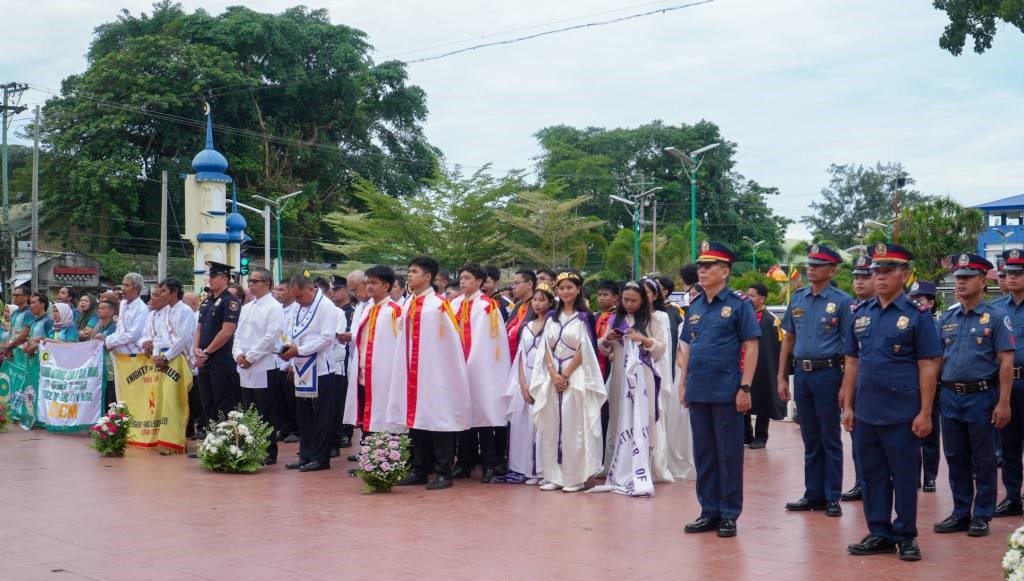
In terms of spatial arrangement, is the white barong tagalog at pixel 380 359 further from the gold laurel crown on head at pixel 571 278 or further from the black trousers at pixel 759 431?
the black trousers at pixel 759 431

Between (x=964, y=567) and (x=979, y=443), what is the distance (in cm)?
120

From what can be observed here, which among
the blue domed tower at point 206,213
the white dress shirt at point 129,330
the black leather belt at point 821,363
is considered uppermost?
the blue domed tower at point 206,213

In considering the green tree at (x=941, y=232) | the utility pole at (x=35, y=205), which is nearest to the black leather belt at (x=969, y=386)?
the green tree at (x=941, y=232)

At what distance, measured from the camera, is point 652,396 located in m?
8.69

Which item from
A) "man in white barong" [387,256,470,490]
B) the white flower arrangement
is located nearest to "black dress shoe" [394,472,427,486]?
"man in white barong" [387,256,470,490]

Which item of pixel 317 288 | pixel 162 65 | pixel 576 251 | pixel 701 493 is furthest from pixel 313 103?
pixel 701 493

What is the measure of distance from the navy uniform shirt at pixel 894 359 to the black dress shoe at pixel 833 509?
1365 millimetres

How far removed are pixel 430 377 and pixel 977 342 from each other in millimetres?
4317

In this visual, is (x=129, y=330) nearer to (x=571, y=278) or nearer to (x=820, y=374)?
(x=571, y=278)

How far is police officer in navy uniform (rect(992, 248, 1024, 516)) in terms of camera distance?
7.09 meters

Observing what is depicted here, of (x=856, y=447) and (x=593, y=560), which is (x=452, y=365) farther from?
(x=856, y=447)

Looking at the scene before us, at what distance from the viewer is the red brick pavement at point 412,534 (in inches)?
225

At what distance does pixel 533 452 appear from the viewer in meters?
9.02

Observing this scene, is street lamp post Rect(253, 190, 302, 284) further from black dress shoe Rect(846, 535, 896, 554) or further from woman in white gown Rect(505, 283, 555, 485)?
black dress shoe Rect(846, 535, 896, 554)
